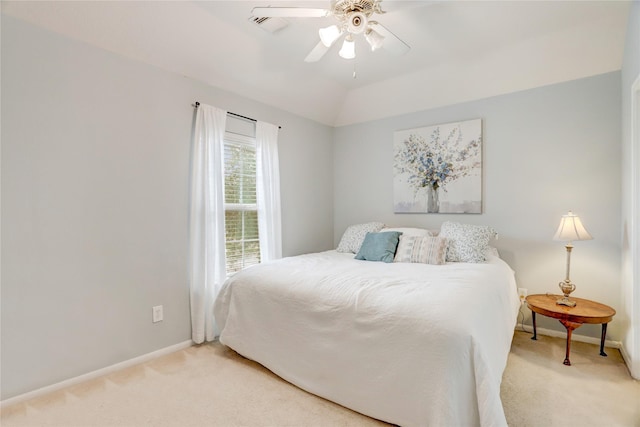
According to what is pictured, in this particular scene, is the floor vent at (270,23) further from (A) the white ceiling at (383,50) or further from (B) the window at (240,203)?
(B) the window at (240,203)

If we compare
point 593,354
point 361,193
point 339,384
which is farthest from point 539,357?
point 361,193

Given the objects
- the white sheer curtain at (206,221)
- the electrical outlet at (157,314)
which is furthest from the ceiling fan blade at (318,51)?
the electrical outlet at (157,314)

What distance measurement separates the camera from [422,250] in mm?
2807

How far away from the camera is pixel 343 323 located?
1831mm

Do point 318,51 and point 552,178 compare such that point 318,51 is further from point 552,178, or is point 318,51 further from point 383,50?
point 552,178

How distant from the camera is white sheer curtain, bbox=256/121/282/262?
3.27 meters

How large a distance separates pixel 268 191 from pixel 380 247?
1.29m

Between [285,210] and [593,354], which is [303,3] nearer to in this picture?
[285,210]

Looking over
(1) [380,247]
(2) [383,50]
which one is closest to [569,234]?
(1) [380,247]

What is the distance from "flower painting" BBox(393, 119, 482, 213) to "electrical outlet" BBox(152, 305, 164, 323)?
266 cm

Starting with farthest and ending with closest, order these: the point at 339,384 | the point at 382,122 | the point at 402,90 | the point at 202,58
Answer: the point at 382,122 → the point at 402,90 → the point at 202,58 → the point at 339,384

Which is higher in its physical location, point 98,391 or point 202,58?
point 202,58

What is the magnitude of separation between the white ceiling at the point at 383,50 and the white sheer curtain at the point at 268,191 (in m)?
0.40

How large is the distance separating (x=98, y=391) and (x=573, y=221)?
3648mm
